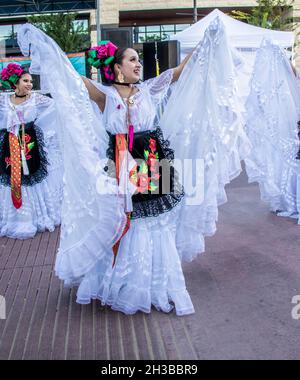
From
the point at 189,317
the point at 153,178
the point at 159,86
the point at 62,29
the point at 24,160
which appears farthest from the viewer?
the point at 62,29

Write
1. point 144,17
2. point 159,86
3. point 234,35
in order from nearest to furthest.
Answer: point 159,86, point 234,35, point 144,17

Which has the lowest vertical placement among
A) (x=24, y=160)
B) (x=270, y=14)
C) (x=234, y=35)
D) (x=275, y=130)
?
(x=24, y=160)

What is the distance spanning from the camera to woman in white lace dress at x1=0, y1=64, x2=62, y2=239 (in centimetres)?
594

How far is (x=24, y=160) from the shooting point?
19.7ft

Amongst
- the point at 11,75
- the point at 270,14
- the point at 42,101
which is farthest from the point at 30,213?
the point at 270,14

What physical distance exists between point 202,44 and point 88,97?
94 cm

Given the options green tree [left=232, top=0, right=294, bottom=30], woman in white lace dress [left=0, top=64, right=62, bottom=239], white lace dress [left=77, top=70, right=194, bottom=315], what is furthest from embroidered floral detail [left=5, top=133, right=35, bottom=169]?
green tree [left=232, top=0, right=294, bottom=30]

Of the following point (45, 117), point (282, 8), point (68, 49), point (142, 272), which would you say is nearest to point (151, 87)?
point (142, 272)

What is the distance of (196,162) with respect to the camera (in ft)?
12.4

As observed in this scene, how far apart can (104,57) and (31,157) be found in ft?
8.93

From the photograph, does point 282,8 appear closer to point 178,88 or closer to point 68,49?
point 68,49

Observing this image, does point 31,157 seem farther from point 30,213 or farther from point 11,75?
point 11,75

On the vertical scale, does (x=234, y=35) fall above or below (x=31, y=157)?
above

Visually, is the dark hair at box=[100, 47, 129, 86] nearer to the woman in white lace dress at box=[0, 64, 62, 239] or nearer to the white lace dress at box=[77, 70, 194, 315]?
the white lace dress at box=[77, 70, 194, 315]
